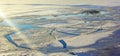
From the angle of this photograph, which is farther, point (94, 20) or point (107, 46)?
point (94, 20)

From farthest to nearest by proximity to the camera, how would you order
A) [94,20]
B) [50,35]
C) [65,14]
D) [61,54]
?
[65,14]
[94,20]
[50,35]
[61,54]

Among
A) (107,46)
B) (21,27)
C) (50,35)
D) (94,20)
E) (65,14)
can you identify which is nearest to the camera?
(107,46)

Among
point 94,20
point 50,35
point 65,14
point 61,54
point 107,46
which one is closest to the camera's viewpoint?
point 61,54

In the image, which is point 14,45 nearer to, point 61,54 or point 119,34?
point 61,54

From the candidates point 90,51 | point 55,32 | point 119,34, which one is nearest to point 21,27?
point 55,32

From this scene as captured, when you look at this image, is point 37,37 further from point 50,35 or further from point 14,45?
point 14,45

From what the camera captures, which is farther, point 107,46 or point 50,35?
point 50,35

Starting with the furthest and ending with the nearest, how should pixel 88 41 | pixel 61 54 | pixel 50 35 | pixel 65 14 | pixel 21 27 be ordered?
pixel 65 14 → pixel 21 27 → pixel 50 35 → pixel 88 41 → pixel 61 54

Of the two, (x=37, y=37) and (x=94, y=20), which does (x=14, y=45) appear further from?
(x=94, y=20)

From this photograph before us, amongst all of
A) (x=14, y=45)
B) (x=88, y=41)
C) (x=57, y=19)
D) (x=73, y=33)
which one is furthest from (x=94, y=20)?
(x=14, y=45)
